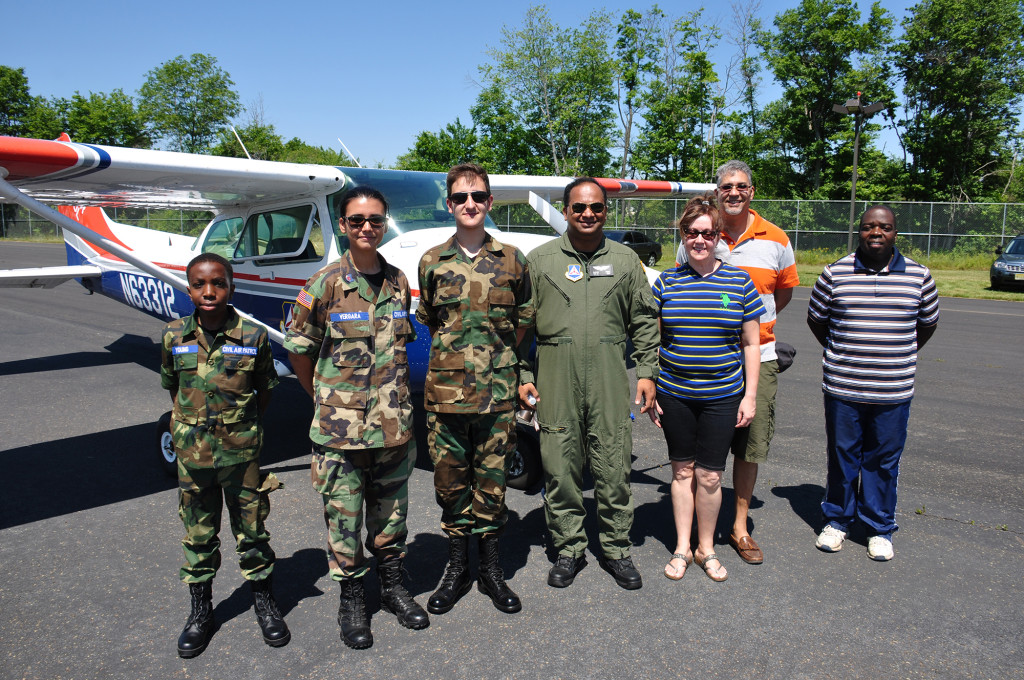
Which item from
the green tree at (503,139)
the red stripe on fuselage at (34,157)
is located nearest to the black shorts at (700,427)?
the red stripe on fuselage at (34,157)

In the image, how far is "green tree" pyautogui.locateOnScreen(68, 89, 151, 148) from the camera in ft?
165

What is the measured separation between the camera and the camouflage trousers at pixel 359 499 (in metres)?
2.69

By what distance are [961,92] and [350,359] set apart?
39448mm

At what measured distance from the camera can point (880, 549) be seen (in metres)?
3.38

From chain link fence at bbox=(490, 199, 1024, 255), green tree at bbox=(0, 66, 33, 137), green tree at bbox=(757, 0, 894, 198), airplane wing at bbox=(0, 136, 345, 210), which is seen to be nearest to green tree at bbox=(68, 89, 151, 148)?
green tree at bbox=(0, 66, 33, 137)

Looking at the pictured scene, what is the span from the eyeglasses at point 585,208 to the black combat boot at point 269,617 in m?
2.13

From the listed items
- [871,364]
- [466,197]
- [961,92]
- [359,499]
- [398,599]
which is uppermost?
[961,92]

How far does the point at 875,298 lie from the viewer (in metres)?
3.34

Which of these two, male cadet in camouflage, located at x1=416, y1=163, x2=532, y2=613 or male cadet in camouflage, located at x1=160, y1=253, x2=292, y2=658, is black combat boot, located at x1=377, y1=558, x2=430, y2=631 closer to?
male cadet in camouflage, located at x1=416, y1=163, x2=532, y2=613

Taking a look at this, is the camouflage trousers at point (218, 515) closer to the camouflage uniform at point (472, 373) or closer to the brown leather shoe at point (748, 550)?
the camouflage uniform at point (472, 373)

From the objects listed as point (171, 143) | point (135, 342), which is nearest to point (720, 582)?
point (135, 342)

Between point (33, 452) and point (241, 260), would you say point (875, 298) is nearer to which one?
point (241, 260)

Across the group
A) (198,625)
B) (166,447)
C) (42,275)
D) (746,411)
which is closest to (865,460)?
(746,411)

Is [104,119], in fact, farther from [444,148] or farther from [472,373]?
[472,373]
